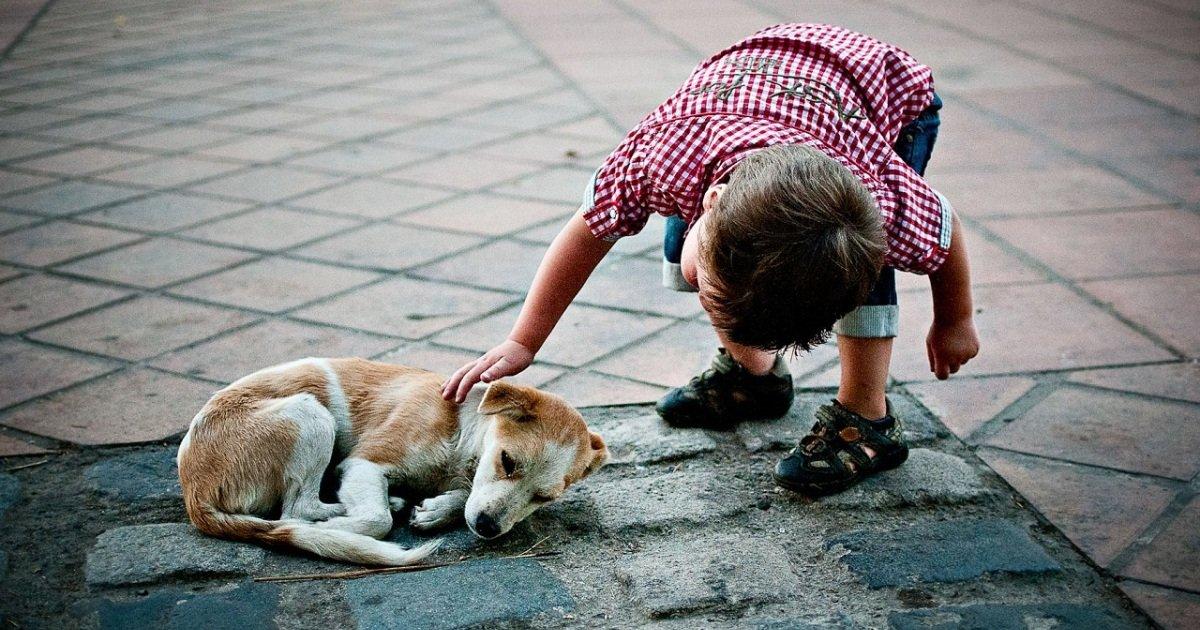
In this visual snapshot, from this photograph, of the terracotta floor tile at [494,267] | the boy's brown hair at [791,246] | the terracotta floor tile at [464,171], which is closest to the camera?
the boy's brown hair at [791,246]

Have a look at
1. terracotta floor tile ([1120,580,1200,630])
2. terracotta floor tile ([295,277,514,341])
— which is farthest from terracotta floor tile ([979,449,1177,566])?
terracotta floor tile ([295,277,514,341])

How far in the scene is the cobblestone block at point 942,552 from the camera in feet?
7.60

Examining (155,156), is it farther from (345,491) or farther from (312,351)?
(345,491)

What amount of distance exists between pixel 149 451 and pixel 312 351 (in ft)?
2.22

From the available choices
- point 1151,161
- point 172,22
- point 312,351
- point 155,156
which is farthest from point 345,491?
point 172,22

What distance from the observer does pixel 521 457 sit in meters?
2.41

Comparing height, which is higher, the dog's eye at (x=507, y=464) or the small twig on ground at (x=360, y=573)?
the dog's eye at (x=507, y=464)

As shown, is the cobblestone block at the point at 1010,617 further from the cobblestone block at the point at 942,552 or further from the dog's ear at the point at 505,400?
the dog's ear at the point at 505,400

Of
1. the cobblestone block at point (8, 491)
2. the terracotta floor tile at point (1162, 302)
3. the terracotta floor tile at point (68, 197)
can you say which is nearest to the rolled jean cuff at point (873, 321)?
the terracotta floor tile at point (1162, 302)

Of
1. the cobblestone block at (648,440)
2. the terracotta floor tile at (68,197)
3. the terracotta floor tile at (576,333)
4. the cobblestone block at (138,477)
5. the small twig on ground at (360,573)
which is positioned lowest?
the cobblestone block at (648,440)

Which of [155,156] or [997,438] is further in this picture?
[155,156]

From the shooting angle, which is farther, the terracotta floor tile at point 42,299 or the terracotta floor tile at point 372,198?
the terracotta floor tile at point 372,198

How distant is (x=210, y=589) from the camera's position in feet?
7.30

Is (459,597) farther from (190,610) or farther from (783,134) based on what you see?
(783,134)
